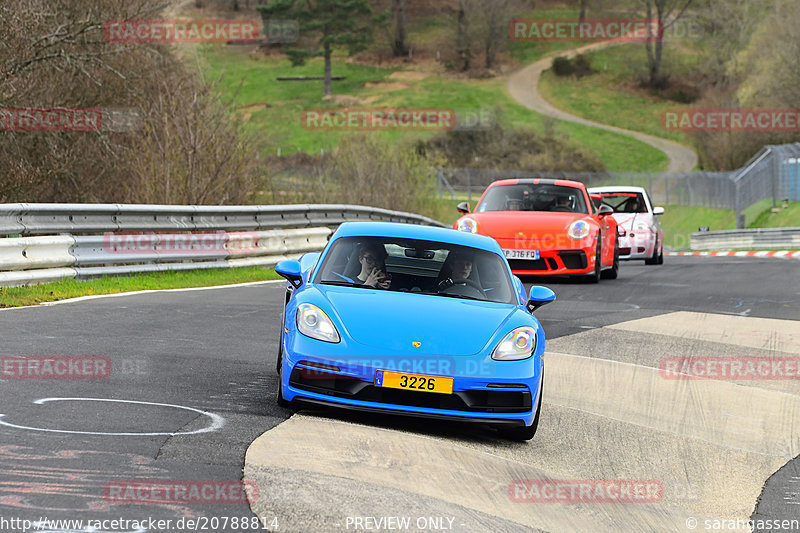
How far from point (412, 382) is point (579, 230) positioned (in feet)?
33.8

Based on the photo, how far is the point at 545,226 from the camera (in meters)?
16.7

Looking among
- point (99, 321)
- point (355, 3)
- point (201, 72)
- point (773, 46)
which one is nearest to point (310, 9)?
point (355, 3)

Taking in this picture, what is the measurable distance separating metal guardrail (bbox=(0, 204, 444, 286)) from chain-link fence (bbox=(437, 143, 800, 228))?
24.3m

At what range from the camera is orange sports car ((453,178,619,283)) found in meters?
16.6

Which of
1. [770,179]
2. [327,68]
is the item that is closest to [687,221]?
[770,179]

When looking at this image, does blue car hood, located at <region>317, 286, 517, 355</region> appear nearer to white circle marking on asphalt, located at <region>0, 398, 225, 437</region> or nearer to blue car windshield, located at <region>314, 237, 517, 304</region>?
blue car windshield, located at <region>314, 237, 517, 304</region>

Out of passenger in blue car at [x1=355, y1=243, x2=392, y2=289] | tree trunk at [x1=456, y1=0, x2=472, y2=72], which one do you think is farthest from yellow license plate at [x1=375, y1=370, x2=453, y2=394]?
tree trunk at [x1=456, y1=0, x2=472, y2=72]

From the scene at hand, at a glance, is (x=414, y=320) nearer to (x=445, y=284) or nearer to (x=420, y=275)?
(x=445, y=284)

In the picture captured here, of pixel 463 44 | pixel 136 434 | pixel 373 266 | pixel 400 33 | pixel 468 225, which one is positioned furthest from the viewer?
pixel 400 33

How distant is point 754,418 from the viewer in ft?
28.8

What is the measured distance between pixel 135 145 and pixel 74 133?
1.24m

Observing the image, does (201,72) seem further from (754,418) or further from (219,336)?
(754,418)

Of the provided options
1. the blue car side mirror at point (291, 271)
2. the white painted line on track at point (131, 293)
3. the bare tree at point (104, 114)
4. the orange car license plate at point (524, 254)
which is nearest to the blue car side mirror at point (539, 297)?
the blue car side mirror at point (291, 271)

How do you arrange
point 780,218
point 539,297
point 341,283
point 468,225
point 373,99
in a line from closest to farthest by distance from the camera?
point 341,283 < point 539,297 < point 468,225 < point 780,218 < point 373,99
